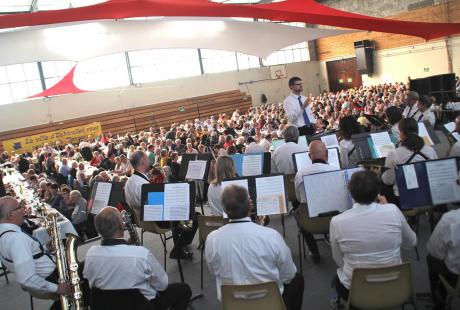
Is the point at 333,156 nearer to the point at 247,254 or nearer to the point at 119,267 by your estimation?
the point at 247,254

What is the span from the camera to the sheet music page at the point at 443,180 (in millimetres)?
3723

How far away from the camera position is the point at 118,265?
2.97m

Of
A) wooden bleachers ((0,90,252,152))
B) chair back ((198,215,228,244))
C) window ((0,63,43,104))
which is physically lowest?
chair back ((198,215,228,244))

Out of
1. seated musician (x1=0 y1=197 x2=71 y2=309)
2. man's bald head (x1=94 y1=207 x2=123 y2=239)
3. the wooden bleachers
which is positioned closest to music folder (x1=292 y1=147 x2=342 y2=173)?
man's bald head (x1=94 y1=207 x2=123 y2=239)

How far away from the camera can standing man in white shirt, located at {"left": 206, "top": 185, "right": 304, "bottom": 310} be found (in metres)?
2.83

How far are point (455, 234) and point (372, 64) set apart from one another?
24.6 m

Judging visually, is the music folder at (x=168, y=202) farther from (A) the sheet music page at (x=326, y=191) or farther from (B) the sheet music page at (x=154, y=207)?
(A) the sheet music page at (x=326, y=191)

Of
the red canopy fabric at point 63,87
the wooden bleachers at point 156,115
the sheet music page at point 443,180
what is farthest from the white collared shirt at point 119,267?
the wooden bleachers at point 156,115

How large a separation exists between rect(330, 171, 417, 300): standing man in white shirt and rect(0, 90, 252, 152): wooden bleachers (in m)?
20.9

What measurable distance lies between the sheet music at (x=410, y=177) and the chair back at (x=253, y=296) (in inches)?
73.3

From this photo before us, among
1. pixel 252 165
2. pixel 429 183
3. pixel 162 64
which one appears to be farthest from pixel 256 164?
pixel 162 64

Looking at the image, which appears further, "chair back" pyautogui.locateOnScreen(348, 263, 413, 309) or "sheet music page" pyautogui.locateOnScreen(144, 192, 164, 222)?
"sheet music page" pyautogui.locateOnScreen(144, 192, 164, 222)

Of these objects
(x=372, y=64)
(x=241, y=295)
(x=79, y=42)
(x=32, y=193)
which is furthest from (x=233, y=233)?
(x=372, y=64)

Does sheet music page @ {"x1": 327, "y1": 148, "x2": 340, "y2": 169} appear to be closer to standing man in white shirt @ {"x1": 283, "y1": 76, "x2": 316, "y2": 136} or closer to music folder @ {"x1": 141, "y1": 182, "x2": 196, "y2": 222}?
music folder @ {"x1": 141, "y1": 182, "x2": 196, "y2": 222}
